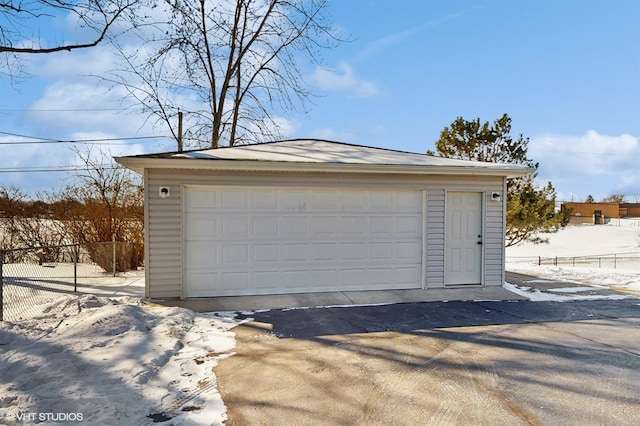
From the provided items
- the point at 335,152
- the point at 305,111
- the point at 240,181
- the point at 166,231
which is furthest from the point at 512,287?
the point at 305,111

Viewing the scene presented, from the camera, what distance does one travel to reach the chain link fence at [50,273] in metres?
5.59

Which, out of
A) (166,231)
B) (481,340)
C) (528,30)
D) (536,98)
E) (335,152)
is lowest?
(481,340)

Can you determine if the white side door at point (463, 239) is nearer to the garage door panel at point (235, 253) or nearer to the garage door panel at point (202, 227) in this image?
the garage door panel at point (235, 253)

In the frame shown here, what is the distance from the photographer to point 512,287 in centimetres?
804

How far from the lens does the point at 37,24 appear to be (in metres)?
7.36

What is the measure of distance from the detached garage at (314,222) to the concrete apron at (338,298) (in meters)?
0.20

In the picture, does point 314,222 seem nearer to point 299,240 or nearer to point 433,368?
point 299,240

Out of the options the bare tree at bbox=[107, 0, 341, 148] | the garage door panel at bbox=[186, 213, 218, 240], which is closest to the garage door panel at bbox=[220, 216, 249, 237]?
the garage door panel at bbox=[186, 213, 218, 240]

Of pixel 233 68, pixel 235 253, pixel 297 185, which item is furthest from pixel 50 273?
pixel 233 68

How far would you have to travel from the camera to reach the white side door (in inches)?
305

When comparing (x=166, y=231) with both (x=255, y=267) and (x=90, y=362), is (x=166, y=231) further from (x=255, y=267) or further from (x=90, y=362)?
(x=90, y=362)

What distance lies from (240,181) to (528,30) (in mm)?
9459

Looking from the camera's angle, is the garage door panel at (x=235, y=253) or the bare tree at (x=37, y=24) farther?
the bare tree at (x=37, y=24)

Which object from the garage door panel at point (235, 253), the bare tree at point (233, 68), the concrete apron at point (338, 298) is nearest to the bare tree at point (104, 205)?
the bare tree at point (233, 68)
